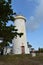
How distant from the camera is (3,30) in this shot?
21969mm

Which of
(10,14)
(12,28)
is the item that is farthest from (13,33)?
(10,14)

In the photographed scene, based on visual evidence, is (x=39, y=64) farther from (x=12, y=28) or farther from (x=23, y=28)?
(x=23, y=28)

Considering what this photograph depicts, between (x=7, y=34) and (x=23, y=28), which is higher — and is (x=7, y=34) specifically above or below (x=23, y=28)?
below

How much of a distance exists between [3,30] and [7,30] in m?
0.44

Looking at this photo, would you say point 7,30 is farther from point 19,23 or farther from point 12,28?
point 19,23

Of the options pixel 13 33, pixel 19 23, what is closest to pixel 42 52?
pixel 19 23

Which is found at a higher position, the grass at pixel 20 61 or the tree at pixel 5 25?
the tree at pixel 5 25

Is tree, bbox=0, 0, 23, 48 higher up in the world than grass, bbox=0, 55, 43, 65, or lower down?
higher up

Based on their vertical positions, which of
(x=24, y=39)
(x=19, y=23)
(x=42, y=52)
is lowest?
(x=42, y=52)

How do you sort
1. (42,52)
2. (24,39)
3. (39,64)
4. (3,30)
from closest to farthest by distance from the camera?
(39,64), (3,30), (42,52), (24,39)

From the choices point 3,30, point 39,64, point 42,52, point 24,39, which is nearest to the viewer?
point 39,64

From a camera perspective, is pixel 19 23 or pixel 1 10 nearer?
pixel 1 10

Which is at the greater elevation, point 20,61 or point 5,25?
point 5,25

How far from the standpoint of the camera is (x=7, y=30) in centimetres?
2197
